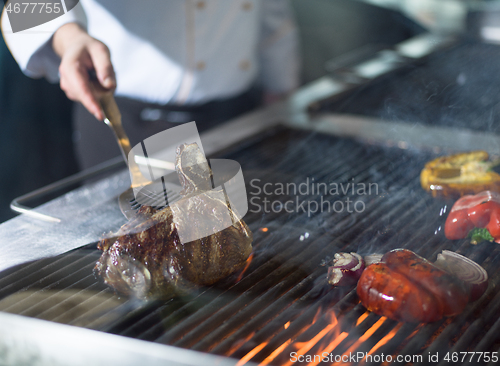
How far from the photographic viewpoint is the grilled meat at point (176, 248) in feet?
4.18

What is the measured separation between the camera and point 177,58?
272 centimetres

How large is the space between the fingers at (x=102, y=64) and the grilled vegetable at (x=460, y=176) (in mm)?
1324

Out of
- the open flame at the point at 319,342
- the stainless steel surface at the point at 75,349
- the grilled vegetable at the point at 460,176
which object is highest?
the stainless steel surface at the point at 75,349

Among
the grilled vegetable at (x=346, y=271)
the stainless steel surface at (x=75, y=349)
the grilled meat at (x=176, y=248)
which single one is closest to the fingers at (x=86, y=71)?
the grilled meat at (x=176, y=248)

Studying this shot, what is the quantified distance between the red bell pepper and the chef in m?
1.66

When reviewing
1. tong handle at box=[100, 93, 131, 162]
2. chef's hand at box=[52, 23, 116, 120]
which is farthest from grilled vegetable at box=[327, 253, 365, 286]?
chef's hand at box=[52, 23, 116, 120]

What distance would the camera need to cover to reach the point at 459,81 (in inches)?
115

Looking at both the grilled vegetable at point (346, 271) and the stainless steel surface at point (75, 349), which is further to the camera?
the grilled vegetable at point (346, 271)

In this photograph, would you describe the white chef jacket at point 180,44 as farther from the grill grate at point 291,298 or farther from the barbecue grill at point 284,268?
the grill grate at point 291,298

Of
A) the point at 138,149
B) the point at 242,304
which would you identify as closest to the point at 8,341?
the point at 242,304

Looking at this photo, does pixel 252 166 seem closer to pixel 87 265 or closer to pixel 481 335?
pixel 87 265

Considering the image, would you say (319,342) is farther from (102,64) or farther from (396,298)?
(102,64)

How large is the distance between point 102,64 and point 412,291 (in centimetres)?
137

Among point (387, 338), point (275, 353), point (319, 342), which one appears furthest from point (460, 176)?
point (275, 353)
